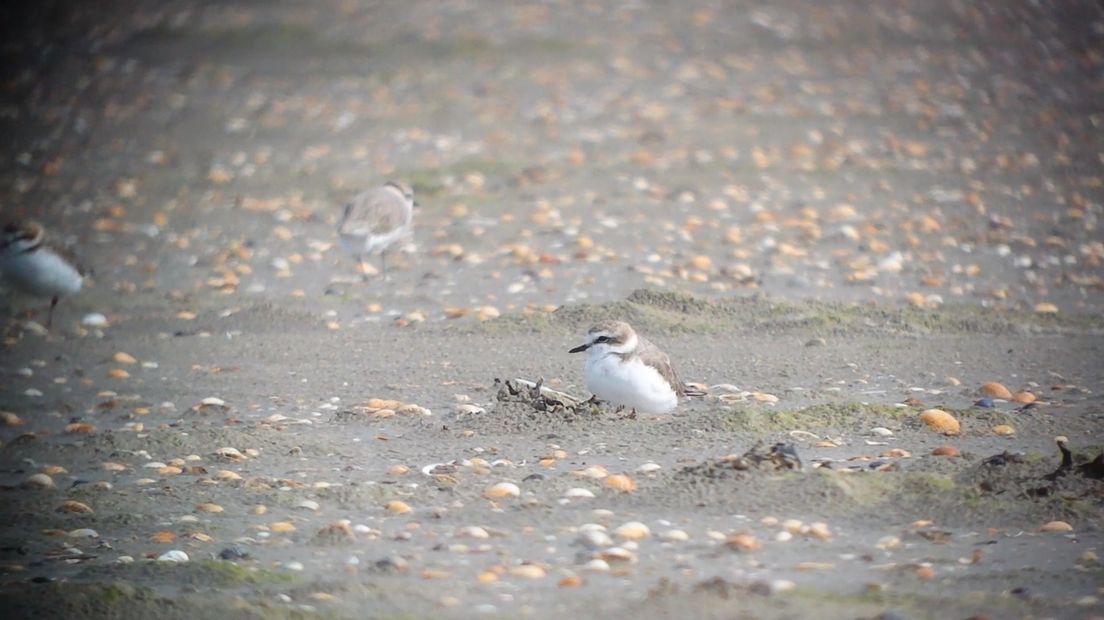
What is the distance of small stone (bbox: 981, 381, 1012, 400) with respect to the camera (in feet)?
26.7

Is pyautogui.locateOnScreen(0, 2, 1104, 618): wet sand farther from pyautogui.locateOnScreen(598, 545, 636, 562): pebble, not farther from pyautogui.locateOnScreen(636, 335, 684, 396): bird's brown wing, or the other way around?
pyautogui.locateOnScreen(636, 335, 684, 396): bird's brown wing

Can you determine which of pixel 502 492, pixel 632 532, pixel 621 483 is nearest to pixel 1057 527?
pixel 632 532

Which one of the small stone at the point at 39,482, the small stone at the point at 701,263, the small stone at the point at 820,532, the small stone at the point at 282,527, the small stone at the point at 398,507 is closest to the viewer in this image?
the small stone at the point at 820,532

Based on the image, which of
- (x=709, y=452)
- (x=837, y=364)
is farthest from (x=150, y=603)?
(x=837, y=364)

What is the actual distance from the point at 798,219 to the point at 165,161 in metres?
6.91

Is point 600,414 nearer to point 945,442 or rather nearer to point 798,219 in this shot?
point 945,442

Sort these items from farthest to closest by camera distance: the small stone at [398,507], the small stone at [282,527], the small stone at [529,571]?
the small stone at [398,507]
the small stone at [282,527]
the small stone at [529,571]

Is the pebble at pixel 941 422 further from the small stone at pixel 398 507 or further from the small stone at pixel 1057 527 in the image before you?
the small stone at pixel 398 507

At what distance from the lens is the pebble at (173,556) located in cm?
598

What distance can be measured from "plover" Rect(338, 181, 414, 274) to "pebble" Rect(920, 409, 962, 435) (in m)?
4.85

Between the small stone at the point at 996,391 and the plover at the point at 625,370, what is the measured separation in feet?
6.37

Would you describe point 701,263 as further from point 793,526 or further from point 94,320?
point 793,526

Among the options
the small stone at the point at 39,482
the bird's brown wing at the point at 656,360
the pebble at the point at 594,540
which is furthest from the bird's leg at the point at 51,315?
the pebble at the point at 594,540

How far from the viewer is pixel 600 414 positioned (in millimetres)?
7789
